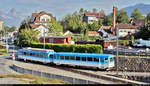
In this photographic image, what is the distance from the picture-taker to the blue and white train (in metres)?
34.0

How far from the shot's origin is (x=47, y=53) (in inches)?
1585

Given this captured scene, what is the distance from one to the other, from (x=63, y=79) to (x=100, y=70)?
11.1 m

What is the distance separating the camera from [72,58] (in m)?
37.0

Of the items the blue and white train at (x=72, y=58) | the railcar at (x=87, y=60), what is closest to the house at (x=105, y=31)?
the blue and white train at (x=72, y=58)

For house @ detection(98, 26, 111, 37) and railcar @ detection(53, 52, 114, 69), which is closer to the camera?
railcar @ detection(53, 52, 114, 69)

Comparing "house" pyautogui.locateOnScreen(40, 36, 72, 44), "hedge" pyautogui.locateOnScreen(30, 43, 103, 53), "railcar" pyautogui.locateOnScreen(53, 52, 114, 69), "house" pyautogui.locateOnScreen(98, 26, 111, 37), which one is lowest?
"railcar" pyautogui.locateOnScreen(53, 52, 114, 69)

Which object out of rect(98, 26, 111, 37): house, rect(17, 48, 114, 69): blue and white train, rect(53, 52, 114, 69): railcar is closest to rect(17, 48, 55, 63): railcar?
rect(17, 48, 114, 69): blue and white train

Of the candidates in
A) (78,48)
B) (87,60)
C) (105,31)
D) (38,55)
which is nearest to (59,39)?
(78,48)

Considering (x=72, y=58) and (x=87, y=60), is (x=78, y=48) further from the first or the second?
(x=87, y=60)

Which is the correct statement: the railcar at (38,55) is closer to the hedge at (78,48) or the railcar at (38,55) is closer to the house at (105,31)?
the hedge at (78,48)

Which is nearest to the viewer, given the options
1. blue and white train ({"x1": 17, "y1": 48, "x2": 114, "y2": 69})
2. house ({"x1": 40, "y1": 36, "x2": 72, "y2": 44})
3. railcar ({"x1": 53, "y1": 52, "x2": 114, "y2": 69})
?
railcar ({"x1": 53, "y1": 52, "x2": 114, "y2": 69})

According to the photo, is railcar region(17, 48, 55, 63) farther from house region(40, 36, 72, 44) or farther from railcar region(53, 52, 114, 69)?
house region(40, 36, 72, 44)

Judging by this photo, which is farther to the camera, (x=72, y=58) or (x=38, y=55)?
(x=38, y=55)

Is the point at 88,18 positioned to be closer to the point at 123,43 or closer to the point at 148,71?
the point at 123,43
